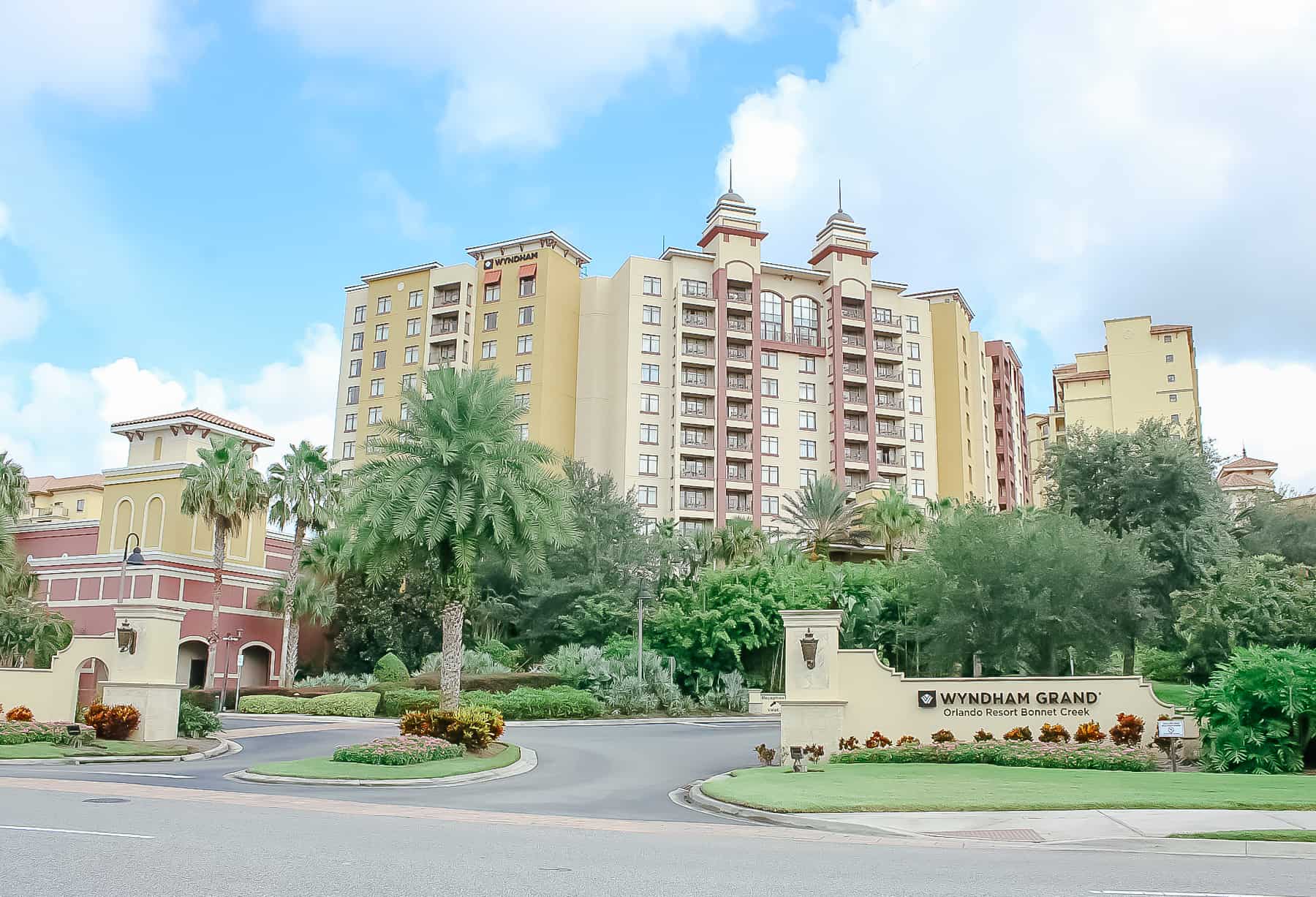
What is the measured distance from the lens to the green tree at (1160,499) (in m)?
40.2

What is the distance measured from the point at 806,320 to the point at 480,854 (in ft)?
274

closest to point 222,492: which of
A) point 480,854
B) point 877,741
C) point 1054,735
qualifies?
point 877,741

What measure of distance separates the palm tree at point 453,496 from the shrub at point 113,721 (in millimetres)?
7282

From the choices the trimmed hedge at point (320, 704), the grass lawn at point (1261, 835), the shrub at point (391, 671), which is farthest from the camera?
the shrub at point (391, 671)

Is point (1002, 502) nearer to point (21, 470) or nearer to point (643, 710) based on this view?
point (643, 710)

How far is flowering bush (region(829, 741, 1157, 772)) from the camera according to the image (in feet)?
72.1

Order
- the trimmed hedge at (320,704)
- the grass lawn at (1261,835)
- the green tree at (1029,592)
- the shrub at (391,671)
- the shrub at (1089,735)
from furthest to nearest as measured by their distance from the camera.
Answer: the shrub at (391,671)
the trimmed hedge at (320,704)
the green tree at (1029,592)
the shrub at (1089,735)
the grass lawn at (1261,835)

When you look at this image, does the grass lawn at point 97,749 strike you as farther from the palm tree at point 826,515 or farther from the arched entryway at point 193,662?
the palm tree at point 826,515

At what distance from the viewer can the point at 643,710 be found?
42969 mm

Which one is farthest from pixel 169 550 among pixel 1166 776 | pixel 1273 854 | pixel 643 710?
pixel 1273 854

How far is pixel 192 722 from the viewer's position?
100 feet

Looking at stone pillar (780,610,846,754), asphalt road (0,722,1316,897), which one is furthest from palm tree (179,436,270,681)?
stone pillar (780,610,846,754)

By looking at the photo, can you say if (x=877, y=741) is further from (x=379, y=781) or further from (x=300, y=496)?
(x=300, y=496)

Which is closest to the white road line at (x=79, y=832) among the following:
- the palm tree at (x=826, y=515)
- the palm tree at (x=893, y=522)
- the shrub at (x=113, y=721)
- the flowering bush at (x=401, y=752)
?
the flowering bush at (x=401, y=752)
